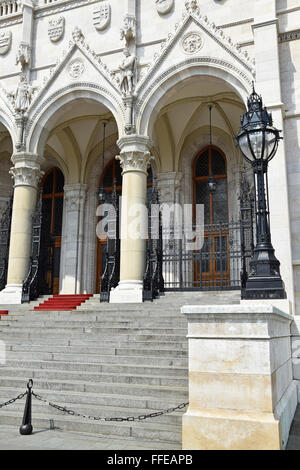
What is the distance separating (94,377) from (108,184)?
1316 centimetres

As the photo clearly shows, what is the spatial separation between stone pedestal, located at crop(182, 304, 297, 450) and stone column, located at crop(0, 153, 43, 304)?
10.3 meters

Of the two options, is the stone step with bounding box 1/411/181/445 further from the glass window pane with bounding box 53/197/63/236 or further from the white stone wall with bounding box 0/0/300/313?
the glass window pane with bounding box 53/197/63/236

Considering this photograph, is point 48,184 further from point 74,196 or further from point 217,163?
point 217,163

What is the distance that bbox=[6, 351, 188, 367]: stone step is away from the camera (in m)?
7.06

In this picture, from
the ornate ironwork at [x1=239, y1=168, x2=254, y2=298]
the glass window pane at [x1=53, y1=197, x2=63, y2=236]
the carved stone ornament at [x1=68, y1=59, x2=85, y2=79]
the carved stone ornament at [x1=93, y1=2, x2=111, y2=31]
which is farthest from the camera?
the glass window pane at [x1=53, y1=197, x2=63, y2=236]

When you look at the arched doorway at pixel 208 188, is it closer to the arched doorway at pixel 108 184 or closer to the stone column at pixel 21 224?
the arched doorway at pixel 108 184

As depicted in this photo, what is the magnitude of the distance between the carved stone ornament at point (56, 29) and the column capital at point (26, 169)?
4768mm

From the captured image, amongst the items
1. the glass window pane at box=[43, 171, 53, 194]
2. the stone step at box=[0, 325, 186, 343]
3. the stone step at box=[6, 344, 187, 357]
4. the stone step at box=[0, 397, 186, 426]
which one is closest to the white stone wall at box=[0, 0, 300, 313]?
the glass window pane at box=[43, 171, 53, 194]

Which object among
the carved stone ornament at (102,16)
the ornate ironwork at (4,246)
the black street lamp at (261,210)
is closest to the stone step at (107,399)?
the black street lamp at (261,210)

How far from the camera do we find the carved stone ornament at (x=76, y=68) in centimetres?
1457

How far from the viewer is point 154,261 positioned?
12430 mm

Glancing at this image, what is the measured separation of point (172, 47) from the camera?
1347 cm

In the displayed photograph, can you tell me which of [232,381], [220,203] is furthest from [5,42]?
[232,381]

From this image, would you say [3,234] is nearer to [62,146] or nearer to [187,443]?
[62,146]
